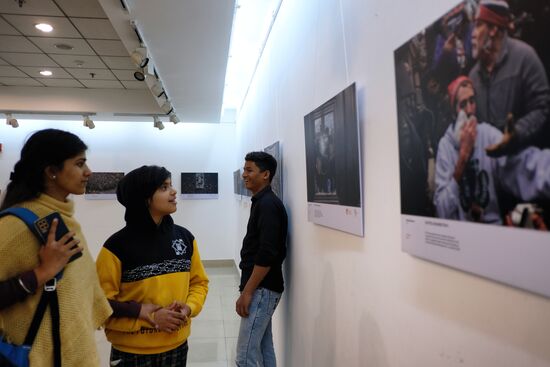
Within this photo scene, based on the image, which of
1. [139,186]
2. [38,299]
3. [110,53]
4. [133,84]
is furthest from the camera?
[133,84]

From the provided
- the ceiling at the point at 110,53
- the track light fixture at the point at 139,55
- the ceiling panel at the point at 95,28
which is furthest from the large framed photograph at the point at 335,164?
the ceiling panel at the point at 95,28

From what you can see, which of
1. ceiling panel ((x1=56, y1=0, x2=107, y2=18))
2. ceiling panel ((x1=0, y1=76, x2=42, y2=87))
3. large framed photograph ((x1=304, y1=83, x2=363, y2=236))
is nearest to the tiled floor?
large framed photograph ((x1=304, y1=83, x2=363, y2=236))

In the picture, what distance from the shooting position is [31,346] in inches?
44.8

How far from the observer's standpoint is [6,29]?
3.85 metres

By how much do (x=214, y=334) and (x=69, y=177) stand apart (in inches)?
137

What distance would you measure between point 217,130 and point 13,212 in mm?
7282

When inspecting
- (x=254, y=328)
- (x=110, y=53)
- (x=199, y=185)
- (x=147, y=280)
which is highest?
(x=110, y=53)

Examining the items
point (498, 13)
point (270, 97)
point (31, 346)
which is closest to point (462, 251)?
point (498, 13)

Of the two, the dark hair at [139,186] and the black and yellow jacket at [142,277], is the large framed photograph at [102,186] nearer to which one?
the dark hair at [139,186]

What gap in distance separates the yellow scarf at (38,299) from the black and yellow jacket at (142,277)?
249mm

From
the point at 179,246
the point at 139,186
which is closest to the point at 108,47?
the point at 139,186

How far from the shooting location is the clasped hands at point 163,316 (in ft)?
5.33

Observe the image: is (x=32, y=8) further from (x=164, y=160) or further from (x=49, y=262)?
(x=164, y=160)

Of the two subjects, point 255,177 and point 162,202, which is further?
point 255,177
